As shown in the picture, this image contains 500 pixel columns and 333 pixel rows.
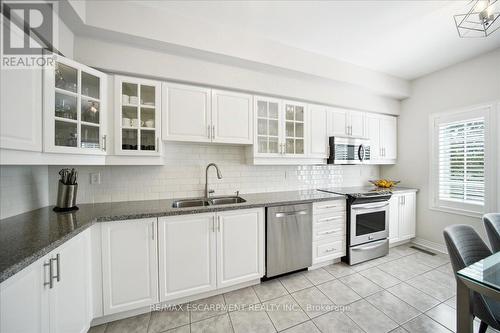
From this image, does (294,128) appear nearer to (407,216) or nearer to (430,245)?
(407,216)

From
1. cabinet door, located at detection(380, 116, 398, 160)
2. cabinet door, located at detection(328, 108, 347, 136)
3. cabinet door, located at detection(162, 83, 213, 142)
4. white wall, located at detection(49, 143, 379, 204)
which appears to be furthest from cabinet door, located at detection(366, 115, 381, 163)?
cabinet door, located at detection(162, 83, 213, 142)

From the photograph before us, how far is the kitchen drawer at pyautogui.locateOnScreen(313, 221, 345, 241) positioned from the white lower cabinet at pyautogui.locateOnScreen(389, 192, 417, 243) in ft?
3.44

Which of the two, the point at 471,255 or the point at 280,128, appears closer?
the point at 471,255

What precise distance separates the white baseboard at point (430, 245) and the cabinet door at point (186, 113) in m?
3.86

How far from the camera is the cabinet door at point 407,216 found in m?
3.21

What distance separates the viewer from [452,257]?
122 centimetres

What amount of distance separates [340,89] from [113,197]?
11.2ft

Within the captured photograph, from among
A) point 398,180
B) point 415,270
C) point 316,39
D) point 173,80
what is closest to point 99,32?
point 173,80

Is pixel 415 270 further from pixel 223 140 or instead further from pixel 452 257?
pixel 223 140

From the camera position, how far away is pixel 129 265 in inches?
66.4

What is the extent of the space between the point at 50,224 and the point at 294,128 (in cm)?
268

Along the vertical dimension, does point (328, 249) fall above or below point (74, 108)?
below

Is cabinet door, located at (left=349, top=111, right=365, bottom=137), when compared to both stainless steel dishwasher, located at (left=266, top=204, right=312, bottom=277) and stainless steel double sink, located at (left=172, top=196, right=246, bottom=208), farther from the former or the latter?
stainless steel double sink, located at (left=172, top=196, right=246, bottom=208)

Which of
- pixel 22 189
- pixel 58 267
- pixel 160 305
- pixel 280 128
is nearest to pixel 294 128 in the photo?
pixel 280 128
